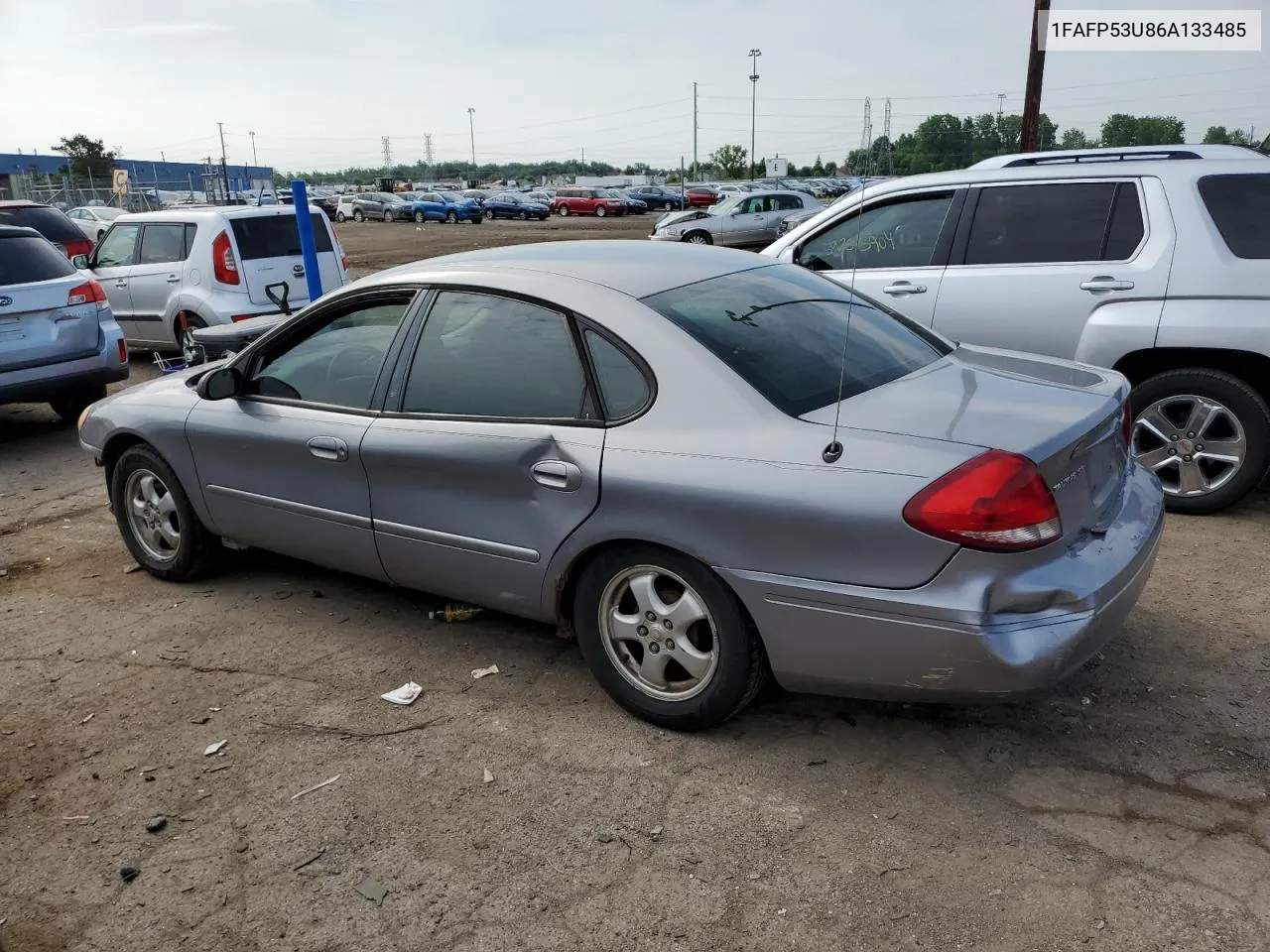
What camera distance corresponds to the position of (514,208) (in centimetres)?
5053

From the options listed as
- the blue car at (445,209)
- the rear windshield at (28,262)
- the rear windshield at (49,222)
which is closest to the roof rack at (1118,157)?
the rear windshield at (28,262)

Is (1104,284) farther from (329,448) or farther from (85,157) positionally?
(85,157)

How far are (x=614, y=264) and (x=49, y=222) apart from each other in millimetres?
13357

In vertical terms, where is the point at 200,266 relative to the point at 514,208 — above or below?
above

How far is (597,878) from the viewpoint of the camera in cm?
275

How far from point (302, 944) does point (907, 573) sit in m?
1.86

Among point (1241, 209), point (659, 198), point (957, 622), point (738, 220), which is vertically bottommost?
point (957, 622)

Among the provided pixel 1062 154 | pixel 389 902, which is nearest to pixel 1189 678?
pixel 389 902

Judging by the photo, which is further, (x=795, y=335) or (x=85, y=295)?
(x=85, y=295)

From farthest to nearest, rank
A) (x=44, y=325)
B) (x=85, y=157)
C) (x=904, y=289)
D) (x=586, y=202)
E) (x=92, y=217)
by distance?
(x=85, y=157)
(x=586, y=202)
(x=92, y=217)
(x=44, y=325)
(x=904, y=289)

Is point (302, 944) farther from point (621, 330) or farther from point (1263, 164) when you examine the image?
point (1263, 164)

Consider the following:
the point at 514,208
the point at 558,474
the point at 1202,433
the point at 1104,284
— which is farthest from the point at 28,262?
the point at 514,208

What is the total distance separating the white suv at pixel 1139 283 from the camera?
5180 millimetres

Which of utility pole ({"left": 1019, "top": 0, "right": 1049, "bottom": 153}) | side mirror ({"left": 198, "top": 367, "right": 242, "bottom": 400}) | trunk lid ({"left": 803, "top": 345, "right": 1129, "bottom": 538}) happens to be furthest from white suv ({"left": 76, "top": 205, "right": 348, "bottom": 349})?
utility pole ({"left": 1019, "top": 0, "right": 1049, "bottom": 153})
